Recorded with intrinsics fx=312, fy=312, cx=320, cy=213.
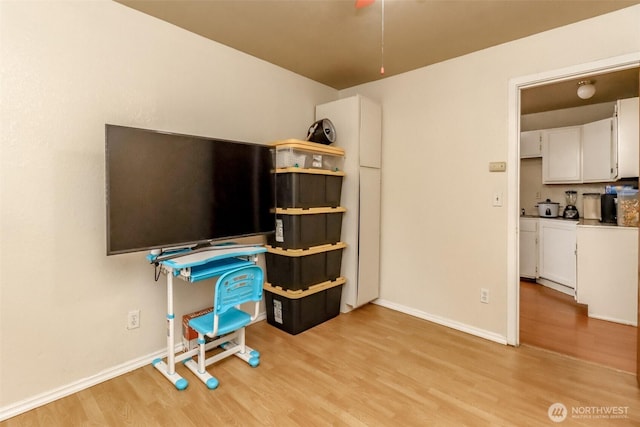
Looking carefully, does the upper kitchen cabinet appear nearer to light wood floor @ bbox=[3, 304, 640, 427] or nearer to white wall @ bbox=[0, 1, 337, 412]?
light wood floor @ bbox=[3, 304, 640, 427]

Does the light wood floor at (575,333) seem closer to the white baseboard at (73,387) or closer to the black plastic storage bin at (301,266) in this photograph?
the black plastic storage bin at (301,266)

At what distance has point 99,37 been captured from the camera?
78.8 inches

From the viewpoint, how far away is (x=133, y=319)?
2189 mm

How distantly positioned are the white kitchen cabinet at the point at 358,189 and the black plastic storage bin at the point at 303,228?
0.82ft

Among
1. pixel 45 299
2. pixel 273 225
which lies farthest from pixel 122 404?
pixel 273 225

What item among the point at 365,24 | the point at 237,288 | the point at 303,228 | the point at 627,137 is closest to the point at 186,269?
the point at 237,288

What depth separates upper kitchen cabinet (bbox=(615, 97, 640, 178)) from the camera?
10.5ft

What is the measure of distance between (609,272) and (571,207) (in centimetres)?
142

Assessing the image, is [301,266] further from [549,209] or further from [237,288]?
[549,209]

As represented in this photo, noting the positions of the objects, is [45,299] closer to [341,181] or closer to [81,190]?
[81,190]

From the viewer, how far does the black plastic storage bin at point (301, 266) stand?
271 cm

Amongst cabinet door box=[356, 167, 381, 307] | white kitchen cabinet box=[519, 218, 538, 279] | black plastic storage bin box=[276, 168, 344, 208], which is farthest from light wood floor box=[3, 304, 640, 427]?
white kitchen cabinet box=[519, 218, 538, 279]

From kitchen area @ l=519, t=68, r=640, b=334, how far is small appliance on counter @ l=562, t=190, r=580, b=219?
11 mm

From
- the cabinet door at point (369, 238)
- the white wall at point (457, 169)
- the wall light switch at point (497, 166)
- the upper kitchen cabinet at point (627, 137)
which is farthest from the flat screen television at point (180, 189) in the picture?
the upper kitchen cabinet at point (627, 137)
